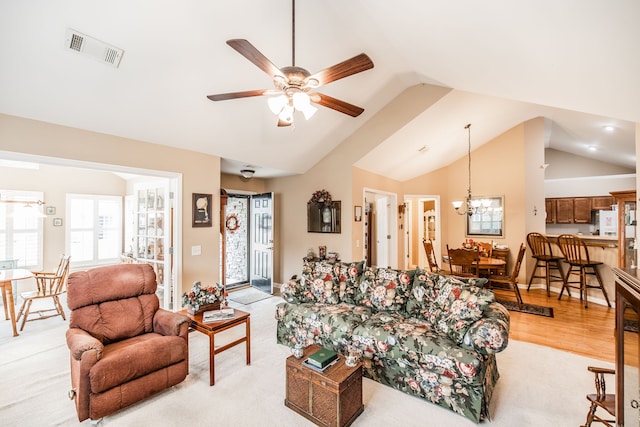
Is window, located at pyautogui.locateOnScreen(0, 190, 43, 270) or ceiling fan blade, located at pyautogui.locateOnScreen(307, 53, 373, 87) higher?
ceiling fan blade, located at pyautogui.locateOnScreen(307, 53, 373, 87)

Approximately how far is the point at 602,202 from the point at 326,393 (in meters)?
9.51

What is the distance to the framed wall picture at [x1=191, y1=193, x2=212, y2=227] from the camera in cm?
390

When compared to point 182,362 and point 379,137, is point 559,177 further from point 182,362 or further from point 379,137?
point 182,362

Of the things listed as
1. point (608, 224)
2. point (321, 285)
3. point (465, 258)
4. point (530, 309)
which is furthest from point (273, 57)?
point (608, 224)

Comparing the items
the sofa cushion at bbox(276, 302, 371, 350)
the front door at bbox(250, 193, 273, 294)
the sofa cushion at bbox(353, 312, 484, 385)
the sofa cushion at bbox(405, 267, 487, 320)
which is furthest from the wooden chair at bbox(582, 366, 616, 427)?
the front door at bbox(250, 193, 273, 294)

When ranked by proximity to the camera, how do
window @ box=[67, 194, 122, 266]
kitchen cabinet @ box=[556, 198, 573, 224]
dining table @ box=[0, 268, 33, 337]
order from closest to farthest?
dining table @ box=[0, 268, 33, 337] → window @ box=[67, 194, 122, 266] → kitchen cabinet @ box=[556, 198, 573, 224]

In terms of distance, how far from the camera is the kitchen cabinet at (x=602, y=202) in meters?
7.14

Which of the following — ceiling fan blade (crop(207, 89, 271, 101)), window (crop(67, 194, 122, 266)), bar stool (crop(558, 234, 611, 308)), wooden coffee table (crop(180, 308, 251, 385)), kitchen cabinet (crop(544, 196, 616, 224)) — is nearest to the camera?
ceiling fan blade (crop(207, 89, 271, 101))

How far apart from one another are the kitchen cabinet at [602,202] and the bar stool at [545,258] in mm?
3415

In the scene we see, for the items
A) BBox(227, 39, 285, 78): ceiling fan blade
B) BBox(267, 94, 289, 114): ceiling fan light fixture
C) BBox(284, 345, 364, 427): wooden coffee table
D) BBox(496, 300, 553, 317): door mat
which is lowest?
BBox(496, 300, 553, 317): door mat

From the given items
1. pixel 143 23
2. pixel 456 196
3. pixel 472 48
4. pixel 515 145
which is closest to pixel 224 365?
pixel 143 23

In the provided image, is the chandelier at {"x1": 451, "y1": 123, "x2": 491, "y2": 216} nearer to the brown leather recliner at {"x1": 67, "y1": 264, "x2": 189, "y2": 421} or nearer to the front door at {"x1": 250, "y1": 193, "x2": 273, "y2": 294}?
the front door at {"x1": 250, "y1": 193, "x2": 273, "y2": 294}

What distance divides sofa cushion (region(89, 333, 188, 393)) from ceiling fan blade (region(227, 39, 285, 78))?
239 cm

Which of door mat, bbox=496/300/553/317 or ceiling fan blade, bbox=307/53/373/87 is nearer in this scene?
ceiling fan blade, bbox=307/53/373/87
